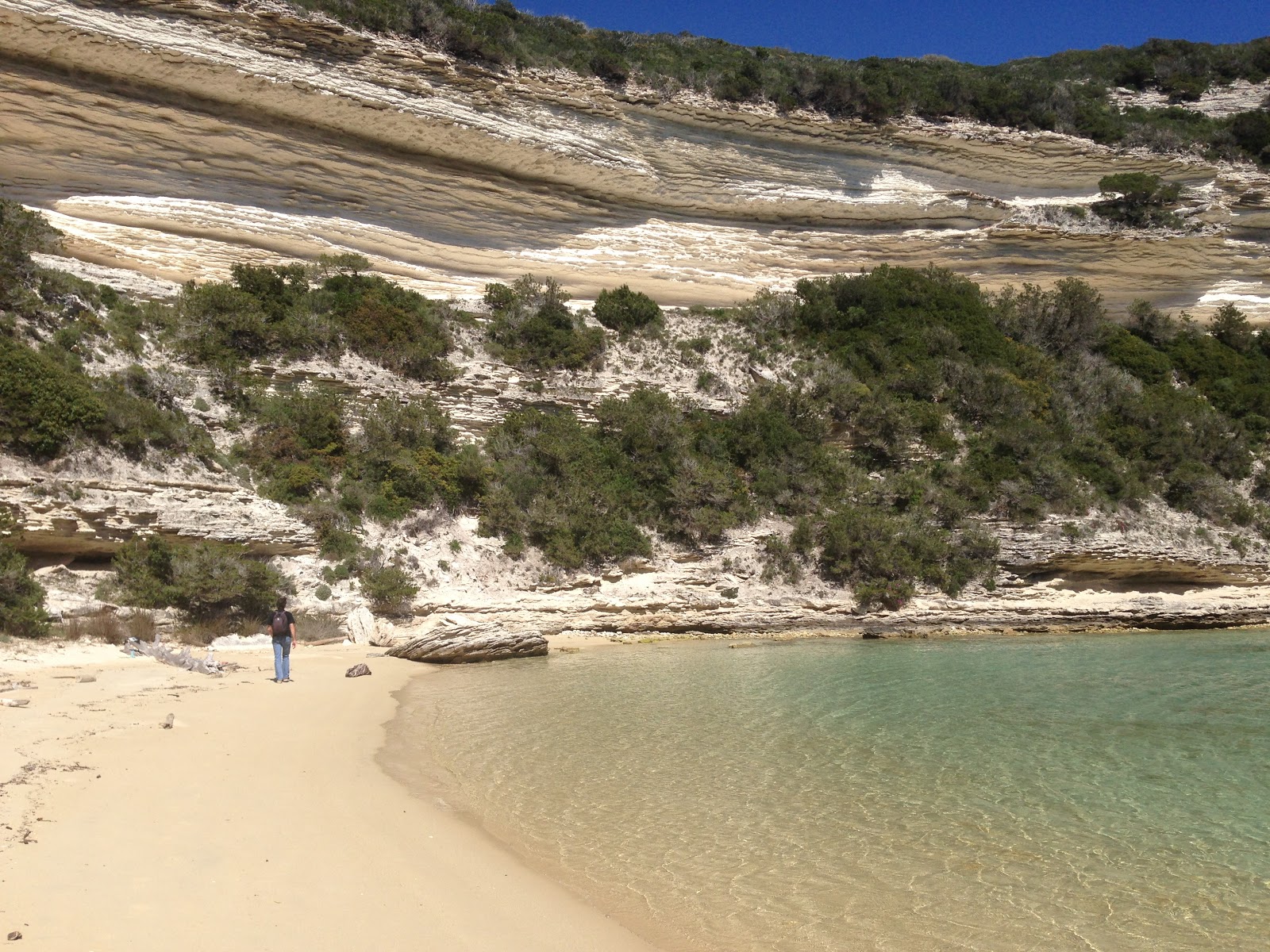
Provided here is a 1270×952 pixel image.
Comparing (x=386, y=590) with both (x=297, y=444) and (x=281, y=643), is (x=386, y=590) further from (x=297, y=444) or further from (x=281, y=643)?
(x=281, y=643)

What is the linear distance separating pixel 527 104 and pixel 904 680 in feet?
69.0

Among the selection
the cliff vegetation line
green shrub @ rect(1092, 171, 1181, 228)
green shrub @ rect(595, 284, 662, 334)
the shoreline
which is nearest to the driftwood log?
the cliff vegetation line

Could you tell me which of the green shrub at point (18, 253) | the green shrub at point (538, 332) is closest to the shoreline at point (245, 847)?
the green shrub at point (18, 253)

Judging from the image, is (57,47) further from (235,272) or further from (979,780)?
(979,780)

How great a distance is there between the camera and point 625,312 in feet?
90.1

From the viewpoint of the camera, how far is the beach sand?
335cm

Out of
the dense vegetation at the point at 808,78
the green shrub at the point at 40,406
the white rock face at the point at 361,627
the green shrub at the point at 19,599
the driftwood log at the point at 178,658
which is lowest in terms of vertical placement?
the white rock face at the point at 361,627

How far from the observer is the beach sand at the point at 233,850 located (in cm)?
335

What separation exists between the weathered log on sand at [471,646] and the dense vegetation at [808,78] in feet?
60.5

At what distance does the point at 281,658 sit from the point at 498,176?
19.4 metres

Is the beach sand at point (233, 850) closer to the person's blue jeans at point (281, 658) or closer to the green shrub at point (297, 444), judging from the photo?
the person's blue jeans at point (281, 658)

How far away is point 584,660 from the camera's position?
46.4 ft

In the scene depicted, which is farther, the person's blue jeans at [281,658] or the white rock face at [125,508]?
the white rock face at [125,508]

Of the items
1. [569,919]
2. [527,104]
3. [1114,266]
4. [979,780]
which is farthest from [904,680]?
[1114,266]
